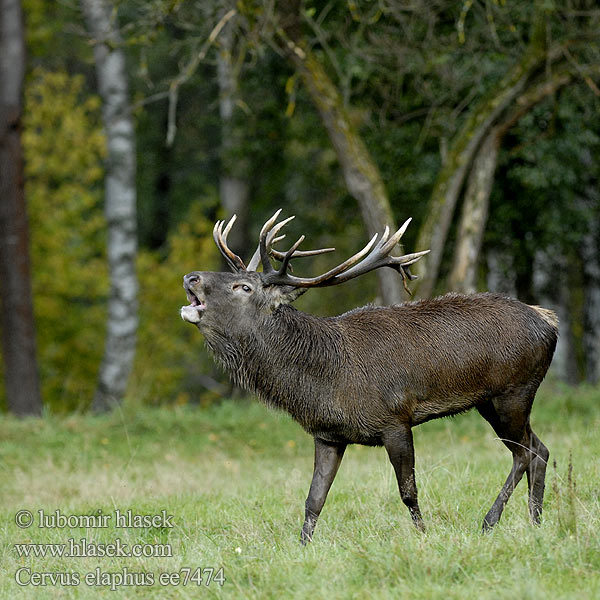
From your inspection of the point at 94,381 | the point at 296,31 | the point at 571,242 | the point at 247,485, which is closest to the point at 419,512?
the point at 247,485

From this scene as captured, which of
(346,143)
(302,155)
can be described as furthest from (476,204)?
(302,155)

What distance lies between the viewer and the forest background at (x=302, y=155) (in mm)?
13133

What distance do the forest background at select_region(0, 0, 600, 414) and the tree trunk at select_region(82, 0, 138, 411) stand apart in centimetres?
4

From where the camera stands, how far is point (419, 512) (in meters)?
6.52

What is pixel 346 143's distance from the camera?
13.1m

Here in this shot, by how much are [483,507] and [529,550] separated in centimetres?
177

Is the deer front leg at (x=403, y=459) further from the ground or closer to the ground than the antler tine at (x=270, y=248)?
closer to the ground

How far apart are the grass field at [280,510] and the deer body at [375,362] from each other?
51 centimetres

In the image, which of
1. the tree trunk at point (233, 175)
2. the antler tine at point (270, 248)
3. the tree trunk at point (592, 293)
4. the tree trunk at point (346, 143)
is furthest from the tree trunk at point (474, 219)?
the antler tine at point (270, 248)

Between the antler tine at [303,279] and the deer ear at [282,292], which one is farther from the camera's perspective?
the deer ear at [282,292]

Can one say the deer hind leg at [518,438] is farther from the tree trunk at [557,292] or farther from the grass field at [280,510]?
the tree trunk at [557,292]

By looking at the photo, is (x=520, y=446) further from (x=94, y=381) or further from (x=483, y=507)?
(x=94, y=381)

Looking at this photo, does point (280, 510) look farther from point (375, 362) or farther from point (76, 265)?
point (76, 265)

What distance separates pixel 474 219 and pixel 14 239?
7.05 m
